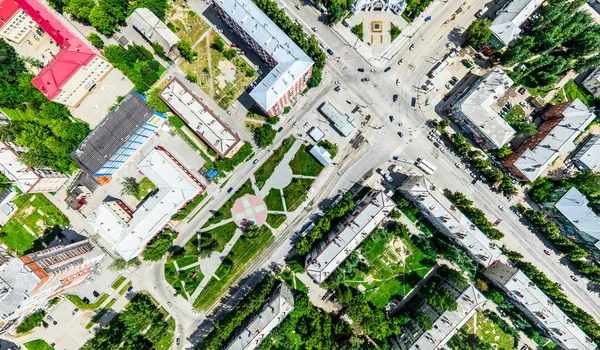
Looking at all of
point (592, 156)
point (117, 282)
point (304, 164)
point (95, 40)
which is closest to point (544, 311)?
point (592, 156)

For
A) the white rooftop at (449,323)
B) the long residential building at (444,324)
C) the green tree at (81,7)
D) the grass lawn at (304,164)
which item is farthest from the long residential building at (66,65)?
the white rooftop at (449,323)

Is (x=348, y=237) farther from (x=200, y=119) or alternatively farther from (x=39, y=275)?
(x=39, y=275)

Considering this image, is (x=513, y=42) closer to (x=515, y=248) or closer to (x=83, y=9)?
(x=515, y=248)

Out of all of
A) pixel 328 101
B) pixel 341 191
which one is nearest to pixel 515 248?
pixel 341 191

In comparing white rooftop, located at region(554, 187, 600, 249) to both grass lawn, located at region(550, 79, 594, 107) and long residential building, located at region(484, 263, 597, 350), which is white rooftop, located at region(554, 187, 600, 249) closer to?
long residential building, located at region(484, 263, 597, 350)

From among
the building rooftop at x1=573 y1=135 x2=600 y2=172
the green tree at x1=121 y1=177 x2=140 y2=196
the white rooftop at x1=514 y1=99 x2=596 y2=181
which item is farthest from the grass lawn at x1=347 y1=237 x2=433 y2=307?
the green tree at x1=121 y1=177 x2=140 y2=196

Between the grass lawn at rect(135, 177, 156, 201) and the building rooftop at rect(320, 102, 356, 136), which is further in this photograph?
the grass lawn at rect(135, 177, 156, 201)
